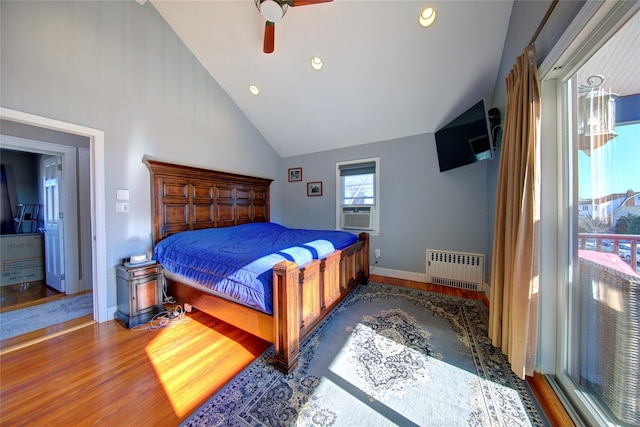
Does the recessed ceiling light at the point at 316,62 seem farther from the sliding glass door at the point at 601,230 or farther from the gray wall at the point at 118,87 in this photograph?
the sliding glass door at the point at 601,230

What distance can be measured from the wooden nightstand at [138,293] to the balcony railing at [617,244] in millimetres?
3494

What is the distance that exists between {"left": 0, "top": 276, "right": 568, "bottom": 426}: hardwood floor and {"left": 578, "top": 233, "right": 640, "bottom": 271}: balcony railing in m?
2.29

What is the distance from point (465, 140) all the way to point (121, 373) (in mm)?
4042

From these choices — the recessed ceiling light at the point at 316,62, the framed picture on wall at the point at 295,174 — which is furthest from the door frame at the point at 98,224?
the framed picture on wall at the point at 295,174

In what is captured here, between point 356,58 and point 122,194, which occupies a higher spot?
point 356,58

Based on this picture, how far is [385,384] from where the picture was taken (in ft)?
4.52

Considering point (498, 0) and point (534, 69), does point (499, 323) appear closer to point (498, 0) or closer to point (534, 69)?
point (534, 69)

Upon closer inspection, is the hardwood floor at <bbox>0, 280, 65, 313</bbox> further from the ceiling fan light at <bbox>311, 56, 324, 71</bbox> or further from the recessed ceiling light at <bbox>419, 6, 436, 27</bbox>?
the recessed ceiling light at <bbox>419, 6, 436, 27</bbox>

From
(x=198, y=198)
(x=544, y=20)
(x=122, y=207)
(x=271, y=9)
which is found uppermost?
(x=271, y=9)

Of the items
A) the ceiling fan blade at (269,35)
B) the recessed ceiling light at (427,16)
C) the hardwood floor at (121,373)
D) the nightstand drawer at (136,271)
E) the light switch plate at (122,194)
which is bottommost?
the hardwood floor at (121,373)

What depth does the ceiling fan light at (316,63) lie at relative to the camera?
2.63m

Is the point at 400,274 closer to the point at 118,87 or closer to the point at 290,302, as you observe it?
the point at 290,302

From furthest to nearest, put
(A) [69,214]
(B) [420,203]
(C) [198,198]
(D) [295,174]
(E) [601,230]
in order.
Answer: (D) [295,174]
(B) [420,203]
(C) [198,198]
(A) [69,214]
(E) [601,230]

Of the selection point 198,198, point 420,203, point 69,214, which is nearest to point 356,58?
point 420,203
